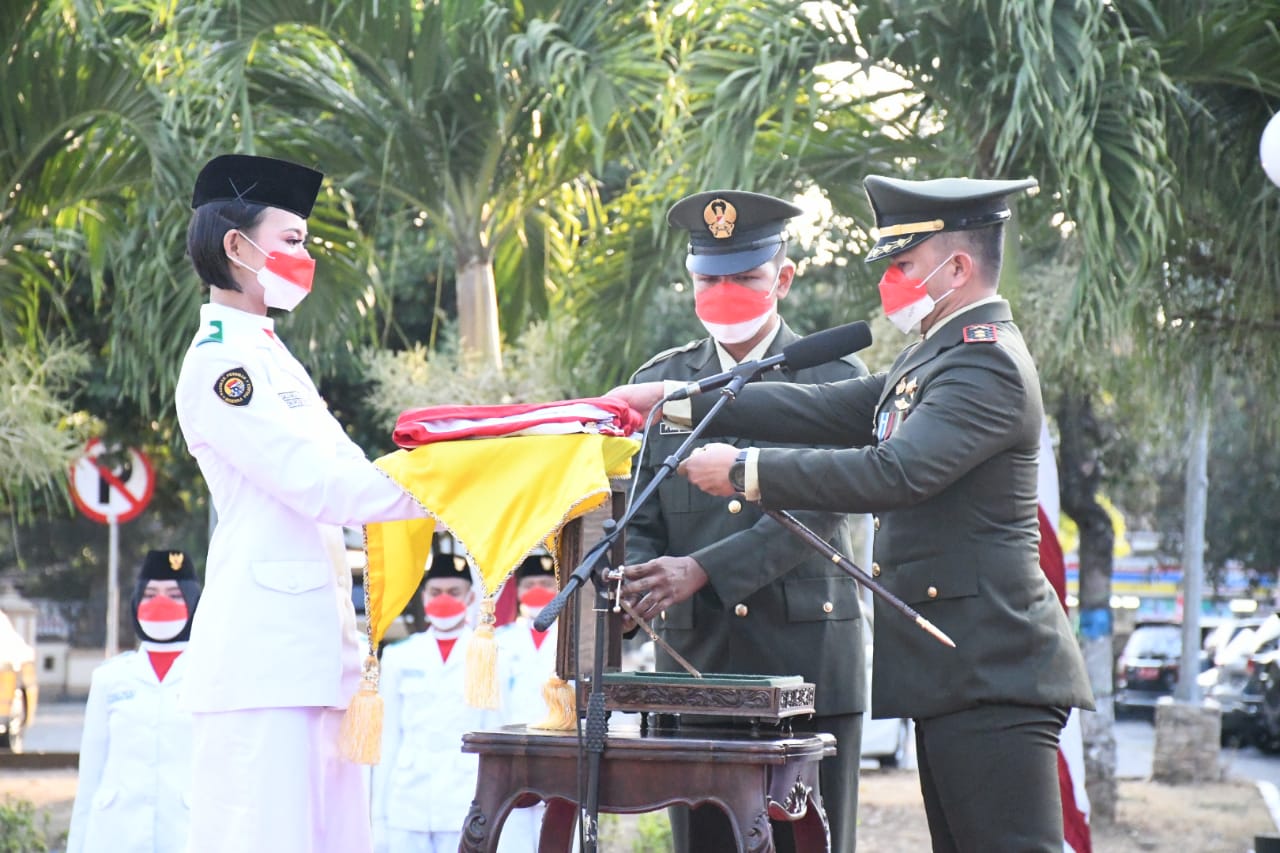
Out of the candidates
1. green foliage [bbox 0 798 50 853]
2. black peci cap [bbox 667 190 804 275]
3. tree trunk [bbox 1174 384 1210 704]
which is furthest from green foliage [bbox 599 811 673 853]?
tree trunk [bbox 1174 384 1210 704]

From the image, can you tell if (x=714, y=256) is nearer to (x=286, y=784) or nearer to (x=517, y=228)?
(x=286, y=784)

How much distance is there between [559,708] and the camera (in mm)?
3826

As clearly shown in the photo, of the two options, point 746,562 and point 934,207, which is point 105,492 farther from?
point 934,207

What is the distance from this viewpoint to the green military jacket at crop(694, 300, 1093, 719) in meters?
3.88

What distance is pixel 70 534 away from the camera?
1113 inches

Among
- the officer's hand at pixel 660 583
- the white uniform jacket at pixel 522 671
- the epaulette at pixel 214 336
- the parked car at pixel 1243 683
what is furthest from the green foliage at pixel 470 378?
the parked car at pixel 1243 683

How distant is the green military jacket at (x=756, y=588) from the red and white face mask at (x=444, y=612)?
3927 millimetres

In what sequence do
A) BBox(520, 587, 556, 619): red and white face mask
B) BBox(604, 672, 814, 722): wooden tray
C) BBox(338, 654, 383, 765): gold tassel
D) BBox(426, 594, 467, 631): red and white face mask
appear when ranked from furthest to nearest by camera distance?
1. BBox(520, 587, 556, 619): red and white face mask
2. BBox(426, 594, 467, 631): red and white face mask
3. BBox(338, 654, 383, 765): gold tassel
4. BBox(604, 672, 814, 722): wooden tray

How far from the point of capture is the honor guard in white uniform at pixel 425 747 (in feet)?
26.2

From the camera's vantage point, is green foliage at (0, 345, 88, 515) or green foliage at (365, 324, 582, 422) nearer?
green foliage at (0, 345, 88, 515)

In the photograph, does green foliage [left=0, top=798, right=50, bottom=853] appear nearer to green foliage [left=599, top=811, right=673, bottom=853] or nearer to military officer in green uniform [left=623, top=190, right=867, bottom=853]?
green foliage [left=599, top=811, right=673, bottom=853]

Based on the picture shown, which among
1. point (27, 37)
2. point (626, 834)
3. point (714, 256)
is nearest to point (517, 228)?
point (27, 37)

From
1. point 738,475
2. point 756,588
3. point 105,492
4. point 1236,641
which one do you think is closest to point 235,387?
point 738,475

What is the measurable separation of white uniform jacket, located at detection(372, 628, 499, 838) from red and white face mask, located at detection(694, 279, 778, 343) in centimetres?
361
